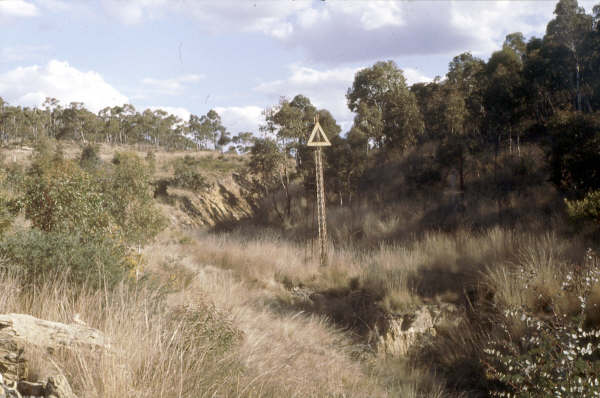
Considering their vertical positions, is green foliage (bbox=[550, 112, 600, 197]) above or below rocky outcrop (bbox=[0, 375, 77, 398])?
above

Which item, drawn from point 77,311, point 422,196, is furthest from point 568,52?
point 77,311

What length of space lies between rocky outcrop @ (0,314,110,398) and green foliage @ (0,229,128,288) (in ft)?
5.26

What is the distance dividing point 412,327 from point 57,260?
747 cm

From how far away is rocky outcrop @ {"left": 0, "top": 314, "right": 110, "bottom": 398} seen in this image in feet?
10.2

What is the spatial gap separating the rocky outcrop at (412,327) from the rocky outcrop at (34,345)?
7.15 meters

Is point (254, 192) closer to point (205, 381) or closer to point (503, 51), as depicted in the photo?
point (503, 51)

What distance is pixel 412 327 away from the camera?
9.73m

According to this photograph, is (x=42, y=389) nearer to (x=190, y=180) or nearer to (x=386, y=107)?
(x=386, y=107)

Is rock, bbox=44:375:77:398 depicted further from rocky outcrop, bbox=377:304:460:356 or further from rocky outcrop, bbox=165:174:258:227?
rocky outcrop, bbox=165:174:258:227

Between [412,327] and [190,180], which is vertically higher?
[190,180]

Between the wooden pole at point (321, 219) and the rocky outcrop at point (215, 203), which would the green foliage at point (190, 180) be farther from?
the wooden pole at point (321, 219)

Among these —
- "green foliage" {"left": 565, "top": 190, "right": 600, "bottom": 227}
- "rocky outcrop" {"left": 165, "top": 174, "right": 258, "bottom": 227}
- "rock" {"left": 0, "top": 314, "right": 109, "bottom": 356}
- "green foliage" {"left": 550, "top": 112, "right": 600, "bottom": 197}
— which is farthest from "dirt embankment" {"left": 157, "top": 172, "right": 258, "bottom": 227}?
"rock" {"left": 0, "top": 314, "right": 109, "bottom": 356}

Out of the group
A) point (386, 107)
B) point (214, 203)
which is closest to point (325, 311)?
point (386, 107)

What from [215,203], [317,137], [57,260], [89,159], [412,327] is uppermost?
[89,159]
